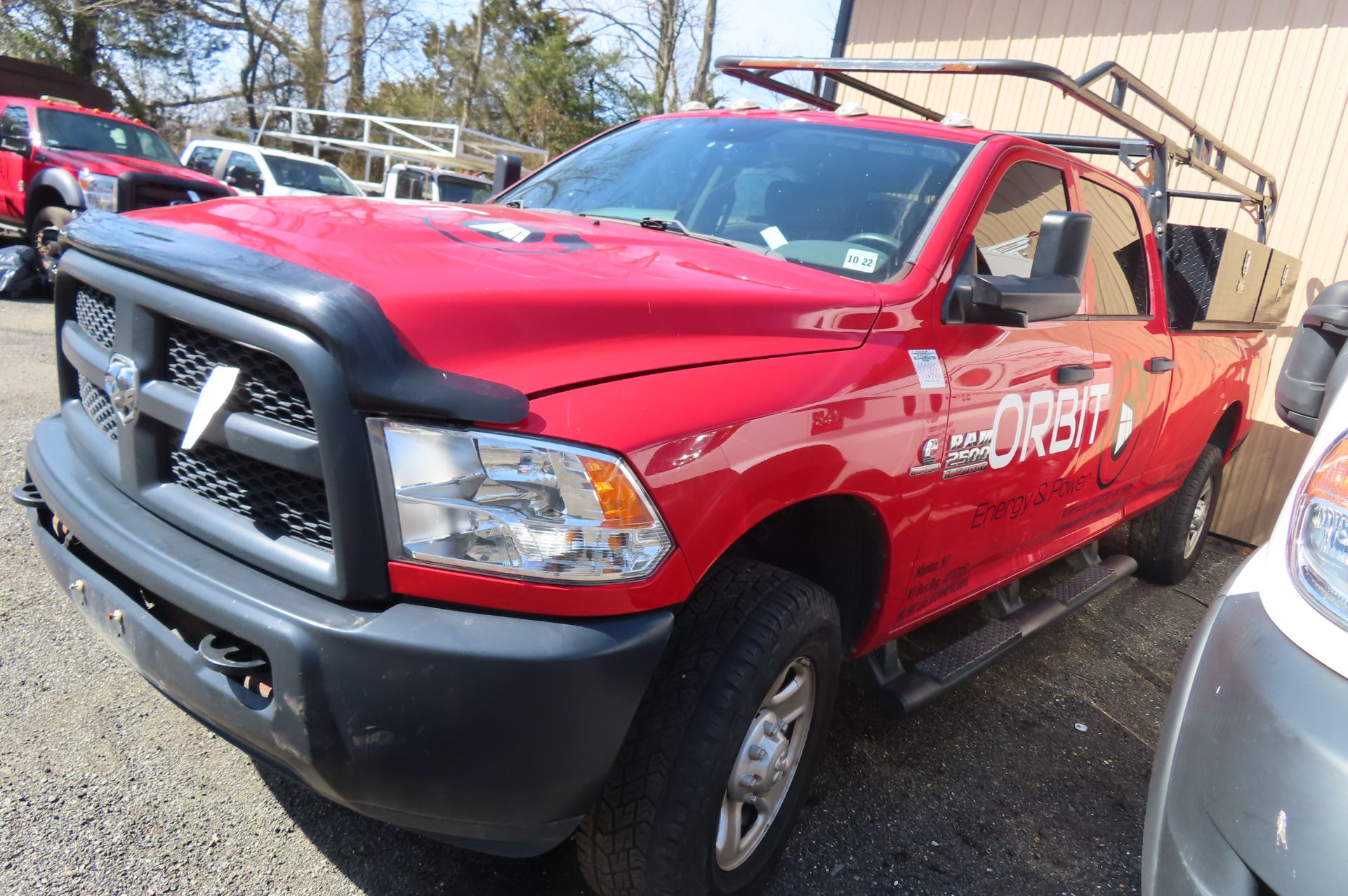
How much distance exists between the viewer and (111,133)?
11.4 metres

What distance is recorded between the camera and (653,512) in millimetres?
1664

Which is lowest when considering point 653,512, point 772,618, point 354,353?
point 772,618

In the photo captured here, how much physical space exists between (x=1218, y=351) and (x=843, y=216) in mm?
2688

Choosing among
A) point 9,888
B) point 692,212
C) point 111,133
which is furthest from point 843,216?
point 111,133

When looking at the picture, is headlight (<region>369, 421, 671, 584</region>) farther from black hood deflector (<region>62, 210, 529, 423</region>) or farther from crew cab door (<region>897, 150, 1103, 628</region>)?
crew cab door (<region>897, 150, 1103, 628</region>)

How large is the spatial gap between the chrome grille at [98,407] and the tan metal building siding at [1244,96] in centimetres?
652

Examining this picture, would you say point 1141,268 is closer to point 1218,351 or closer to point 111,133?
point 1218,351

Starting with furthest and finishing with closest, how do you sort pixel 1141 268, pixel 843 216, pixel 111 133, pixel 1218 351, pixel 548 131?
pixel 548 131 → pixel 111 133 → pixel 1218 351 → pixel 1141 268 → pixel 843 216

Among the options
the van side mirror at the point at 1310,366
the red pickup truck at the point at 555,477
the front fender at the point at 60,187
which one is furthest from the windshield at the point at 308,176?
the van side mirror at the point at 1310,366

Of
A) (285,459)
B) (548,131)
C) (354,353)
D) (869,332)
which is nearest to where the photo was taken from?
(354,353)

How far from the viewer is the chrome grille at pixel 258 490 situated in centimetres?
168

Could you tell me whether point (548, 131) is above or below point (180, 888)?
above

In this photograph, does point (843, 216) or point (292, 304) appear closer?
point (292, 304)

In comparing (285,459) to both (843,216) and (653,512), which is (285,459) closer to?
(653,512)
